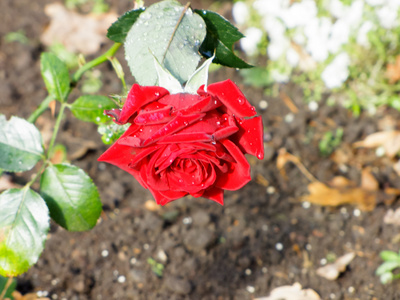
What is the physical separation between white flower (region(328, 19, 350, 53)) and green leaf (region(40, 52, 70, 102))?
156 cm

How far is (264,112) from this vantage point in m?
2.21

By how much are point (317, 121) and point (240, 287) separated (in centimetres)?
100

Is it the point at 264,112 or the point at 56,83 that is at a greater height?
the point at 56,83

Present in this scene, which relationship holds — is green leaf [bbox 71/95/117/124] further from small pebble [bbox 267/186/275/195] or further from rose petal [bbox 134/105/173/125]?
small pebble [bbox 267/186/275/195]

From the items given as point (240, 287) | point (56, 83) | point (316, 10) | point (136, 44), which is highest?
point (136, 44)

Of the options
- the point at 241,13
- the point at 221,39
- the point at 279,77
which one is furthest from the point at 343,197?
the point at 241,13

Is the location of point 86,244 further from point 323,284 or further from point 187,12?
point 187,12

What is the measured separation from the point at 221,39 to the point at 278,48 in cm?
151

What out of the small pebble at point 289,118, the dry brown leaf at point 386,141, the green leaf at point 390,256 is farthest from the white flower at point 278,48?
the green leaf at point 390,256

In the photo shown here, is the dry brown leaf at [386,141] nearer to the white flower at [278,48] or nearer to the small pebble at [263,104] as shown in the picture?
the small pebble at [263,104]

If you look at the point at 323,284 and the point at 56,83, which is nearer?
the point at 56,83

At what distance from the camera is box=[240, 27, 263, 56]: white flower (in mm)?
2350

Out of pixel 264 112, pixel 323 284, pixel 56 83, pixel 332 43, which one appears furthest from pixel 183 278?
pixel 332 43

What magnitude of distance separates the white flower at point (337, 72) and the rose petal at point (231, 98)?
5.25 feet
